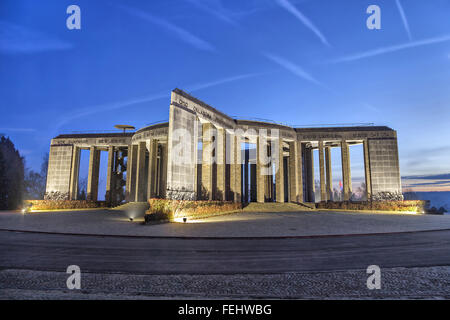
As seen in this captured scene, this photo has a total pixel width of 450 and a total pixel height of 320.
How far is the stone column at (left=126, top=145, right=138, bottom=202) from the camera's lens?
37594 millimetres

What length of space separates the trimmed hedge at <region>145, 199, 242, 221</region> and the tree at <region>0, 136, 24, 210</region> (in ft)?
112

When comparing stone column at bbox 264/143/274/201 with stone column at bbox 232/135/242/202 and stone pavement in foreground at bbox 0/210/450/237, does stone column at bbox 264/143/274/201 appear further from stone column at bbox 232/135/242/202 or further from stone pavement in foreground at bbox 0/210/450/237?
stone pavement in foreground at bbox 0/210/450/237

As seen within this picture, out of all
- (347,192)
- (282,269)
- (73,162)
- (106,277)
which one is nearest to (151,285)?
(106,277)

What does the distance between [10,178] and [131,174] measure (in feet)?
71.2

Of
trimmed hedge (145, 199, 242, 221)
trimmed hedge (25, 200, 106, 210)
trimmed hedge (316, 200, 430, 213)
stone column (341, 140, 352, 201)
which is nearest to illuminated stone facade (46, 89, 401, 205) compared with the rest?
stone column (341, 140, 352, 201)

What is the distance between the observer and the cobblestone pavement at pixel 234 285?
4.17 metres

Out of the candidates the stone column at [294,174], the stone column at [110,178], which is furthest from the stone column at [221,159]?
the stone column at [110,178]

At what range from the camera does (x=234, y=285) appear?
4.83 m

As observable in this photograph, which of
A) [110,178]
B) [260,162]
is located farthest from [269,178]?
[110,178]

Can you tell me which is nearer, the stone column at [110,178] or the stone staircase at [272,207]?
the stone staircase at [272,207]

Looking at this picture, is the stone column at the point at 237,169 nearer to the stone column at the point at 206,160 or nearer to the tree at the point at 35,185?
the stone column at the point at 206,160

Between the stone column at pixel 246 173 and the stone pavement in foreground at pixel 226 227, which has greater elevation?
the stone column at pixel 246 173

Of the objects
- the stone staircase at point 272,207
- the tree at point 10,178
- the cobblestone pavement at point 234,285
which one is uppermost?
the tree at point 10,178

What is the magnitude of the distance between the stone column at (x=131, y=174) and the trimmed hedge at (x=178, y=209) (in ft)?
59.8
